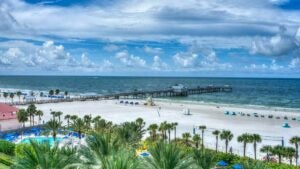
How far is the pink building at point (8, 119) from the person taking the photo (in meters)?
51.0

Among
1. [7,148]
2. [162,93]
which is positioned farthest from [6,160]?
[162,93]

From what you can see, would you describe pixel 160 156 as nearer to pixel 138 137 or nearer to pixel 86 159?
pixel 86 159

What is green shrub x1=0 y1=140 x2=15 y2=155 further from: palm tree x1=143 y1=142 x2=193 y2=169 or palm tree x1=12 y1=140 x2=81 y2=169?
palm tree x1=143 y1=142 x2=193 y2=169

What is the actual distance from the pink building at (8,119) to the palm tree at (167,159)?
1602 inches

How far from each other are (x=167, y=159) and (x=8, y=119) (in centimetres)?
4216

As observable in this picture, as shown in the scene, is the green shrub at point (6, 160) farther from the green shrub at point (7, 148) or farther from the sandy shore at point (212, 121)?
the sandy shore at point (212, 121)

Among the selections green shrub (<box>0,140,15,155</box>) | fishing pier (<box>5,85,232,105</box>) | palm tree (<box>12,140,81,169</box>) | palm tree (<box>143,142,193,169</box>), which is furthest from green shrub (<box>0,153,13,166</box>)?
fishing pier (<box>5,85,232,105</box>)

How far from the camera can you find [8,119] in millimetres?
51781

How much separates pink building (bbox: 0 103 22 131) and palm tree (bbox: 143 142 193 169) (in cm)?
4069

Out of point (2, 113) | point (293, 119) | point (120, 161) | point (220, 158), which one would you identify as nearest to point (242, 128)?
point (293, 119)

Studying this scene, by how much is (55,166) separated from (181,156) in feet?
19.0

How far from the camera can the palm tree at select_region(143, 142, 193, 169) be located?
15.5 meters

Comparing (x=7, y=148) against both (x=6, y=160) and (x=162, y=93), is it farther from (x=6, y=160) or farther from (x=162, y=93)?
(x=162, y=93)

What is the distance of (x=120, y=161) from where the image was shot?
13.3 m
